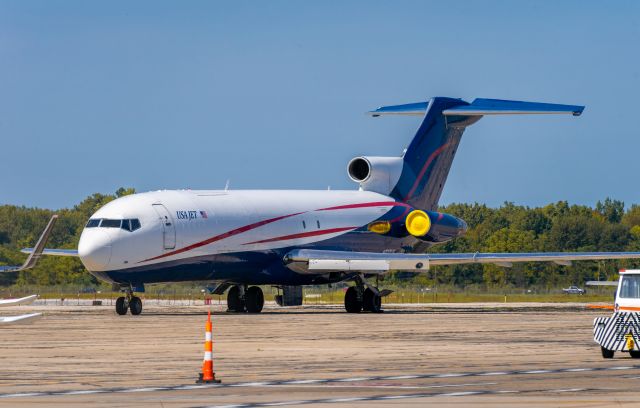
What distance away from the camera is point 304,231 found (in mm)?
47469

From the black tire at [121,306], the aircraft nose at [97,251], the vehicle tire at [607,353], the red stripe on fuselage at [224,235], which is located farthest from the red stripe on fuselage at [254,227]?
the vehicle tire at [607,353]

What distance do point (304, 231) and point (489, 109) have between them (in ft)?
29.8

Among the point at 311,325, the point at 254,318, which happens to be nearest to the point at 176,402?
the point at 311,325

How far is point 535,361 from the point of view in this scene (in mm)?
23672

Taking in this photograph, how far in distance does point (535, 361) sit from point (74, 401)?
9.71 m

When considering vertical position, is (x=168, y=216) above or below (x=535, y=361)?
above

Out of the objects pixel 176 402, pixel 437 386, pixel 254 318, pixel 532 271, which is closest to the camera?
pixel 176 402

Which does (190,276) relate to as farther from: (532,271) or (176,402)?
(532,271)

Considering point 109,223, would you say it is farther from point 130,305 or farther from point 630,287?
point 630,287

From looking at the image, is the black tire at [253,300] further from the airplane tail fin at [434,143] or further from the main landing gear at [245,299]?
the airplane tail fin at [434,143]

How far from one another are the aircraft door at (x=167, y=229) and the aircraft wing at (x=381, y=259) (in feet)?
18.0

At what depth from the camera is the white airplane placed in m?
42.3

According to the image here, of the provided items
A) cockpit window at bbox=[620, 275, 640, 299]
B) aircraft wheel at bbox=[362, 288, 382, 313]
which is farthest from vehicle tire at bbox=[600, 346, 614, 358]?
aircraft wheel at bbox=[362, 288, 382, 313]

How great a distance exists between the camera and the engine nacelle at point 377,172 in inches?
→ 2013
